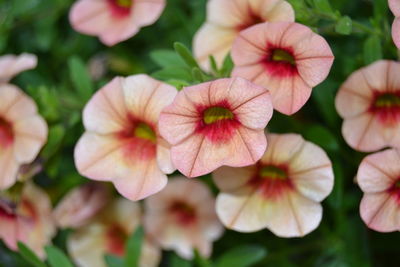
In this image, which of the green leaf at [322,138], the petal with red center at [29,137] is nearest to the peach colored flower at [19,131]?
the petal with red center at [29,137]

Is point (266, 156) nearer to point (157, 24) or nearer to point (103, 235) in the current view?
point (103, 235)

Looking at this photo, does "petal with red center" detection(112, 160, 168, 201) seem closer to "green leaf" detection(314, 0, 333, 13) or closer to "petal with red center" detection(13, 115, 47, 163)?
"petal with red center" detection(13, 115, 47, 163)

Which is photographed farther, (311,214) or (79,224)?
(79,224)

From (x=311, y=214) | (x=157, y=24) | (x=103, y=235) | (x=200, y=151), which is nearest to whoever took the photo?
(x=200, y=151)

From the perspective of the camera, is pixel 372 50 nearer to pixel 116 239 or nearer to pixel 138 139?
pixel 138 139

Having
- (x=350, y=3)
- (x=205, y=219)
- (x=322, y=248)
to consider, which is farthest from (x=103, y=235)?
(x=350, y=3)

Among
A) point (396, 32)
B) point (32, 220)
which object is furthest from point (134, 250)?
point (396, 32)

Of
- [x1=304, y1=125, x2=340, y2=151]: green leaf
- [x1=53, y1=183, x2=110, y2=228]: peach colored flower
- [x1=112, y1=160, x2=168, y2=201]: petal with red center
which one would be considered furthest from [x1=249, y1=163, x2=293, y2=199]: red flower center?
[x1=53, y1=183, x2=110, y2=228]: peach colored flower
